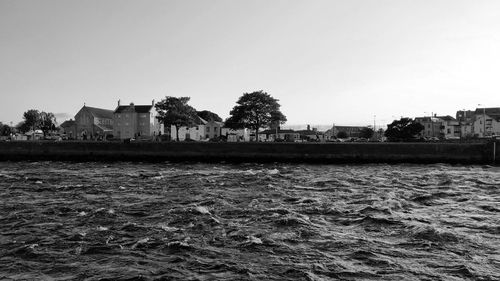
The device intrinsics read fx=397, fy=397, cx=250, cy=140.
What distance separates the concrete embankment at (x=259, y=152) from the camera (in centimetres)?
5384

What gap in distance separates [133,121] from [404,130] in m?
68.2

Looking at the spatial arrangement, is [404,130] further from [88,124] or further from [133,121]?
[88,124]

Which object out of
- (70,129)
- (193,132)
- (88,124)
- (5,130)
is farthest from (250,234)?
(5,130)

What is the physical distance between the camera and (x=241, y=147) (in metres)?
59.8

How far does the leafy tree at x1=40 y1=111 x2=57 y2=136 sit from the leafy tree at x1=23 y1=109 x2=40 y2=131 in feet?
5.68

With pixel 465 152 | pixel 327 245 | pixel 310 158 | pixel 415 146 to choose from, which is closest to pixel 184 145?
pixel 310 158

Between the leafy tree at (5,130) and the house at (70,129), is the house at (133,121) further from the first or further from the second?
the leafy tree at (5,130)

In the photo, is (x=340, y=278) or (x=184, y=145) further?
(x=184, y=145)

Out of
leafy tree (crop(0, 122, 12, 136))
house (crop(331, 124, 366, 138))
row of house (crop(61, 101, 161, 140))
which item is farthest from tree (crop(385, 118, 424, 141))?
leafy tree (crop(0, 122, 12, 136))

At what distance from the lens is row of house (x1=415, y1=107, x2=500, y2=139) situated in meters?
122

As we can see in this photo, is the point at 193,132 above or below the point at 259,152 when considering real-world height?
above

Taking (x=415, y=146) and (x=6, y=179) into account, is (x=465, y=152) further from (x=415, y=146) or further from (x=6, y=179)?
(x=6, y=179)

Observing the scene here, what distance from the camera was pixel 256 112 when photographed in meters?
88.9

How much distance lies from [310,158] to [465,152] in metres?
20.7
